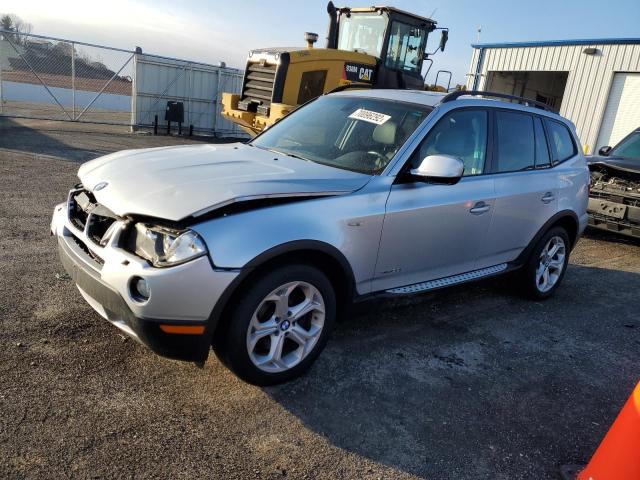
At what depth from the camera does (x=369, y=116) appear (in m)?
4.16

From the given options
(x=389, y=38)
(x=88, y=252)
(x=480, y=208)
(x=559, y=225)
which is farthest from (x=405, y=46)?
(x=88, y=252)

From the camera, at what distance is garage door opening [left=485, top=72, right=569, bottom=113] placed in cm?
1972

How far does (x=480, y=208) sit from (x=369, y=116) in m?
1.13

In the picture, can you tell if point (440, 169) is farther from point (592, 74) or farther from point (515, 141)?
point (592, 74)

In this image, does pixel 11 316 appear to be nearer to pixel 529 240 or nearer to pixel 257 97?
pixel 529 240

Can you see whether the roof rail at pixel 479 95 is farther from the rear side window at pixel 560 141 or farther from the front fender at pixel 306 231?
the front fender at pixel 306 231

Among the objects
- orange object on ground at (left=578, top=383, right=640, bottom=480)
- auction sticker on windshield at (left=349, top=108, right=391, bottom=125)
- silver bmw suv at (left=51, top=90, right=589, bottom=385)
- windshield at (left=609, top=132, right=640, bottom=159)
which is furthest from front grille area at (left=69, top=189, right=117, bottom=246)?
windshield at (left=609, top=132, right=640, bottom=159)

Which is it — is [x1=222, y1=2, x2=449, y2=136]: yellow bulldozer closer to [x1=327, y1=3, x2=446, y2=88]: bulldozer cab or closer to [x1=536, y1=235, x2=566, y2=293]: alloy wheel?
[x1=327, y1=3, x2=446, y2=88]: bulldozer cab

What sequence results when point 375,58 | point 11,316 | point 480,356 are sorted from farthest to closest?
point 375,58
point 480,356
point 11,316

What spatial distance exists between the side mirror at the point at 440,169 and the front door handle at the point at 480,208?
0.67 meters

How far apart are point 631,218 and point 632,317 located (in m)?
3.04

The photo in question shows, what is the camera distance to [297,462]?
2676 millimetres

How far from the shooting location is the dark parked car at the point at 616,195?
771 cm

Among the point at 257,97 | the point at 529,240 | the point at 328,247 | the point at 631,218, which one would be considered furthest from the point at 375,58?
the point at 328,247
